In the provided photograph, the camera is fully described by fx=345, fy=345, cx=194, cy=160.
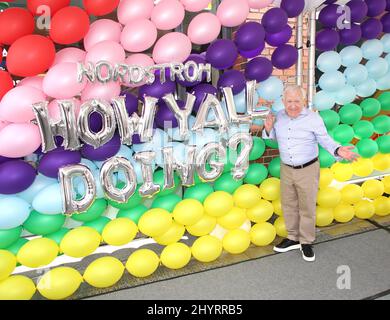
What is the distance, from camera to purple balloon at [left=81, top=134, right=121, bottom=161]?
2223mm

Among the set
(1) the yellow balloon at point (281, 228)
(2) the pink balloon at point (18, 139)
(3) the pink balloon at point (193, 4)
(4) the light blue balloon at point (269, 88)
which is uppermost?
(3) the pink balloon at point (193, 4)

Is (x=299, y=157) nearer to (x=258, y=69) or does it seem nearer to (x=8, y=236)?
(x=258, y=69)

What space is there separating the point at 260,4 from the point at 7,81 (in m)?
1.83

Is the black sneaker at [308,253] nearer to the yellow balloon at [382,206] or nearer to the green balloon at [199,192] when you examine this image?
the green balloon at [199,192]

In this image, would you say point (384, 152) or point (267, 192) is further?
point (384, 152)

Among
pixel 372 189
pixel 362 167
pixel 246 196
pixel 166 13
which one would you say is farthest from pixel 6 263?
pixel 372 189

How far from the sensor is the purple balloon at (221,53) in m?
2.46

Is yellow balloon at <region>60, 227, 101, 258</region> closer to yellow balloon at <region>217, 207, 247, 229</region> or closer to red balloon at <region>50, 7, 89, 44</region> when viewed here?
yellow balloon at <region>217, 207, 247, 229</region>

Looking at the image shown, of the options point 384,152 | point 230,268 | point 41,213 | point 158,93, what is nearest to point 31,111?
point 41,213

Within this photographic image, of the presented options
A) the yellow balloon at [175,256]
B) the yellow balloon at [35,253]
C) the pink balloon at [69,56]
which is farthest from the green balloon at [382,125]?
the yellow balloon at [35,253]

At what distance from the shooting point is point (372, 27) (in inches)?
119

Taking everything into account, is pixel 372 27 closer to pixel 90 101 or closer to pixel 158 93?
pixel 158 93

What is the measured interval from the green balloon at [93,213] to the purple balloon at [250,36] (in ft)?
4.96

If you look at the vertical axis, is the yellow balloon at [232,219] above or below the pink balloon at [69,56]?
below
